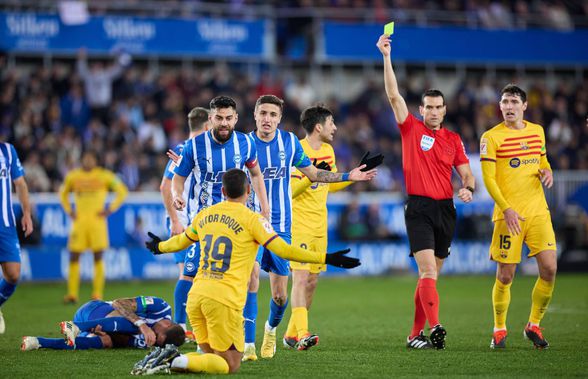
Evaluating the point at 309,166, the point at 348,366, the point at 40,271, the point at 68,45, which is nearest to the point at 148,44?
the point at 68,45

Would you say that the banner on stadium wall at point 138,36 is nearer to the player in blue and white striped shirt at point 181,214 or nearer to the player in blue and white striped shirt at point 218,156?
the player in blue and white striped shirt at point 181,214

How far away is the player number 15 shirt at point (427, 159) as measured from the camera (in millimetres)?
10180

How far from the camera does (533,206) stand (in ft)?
33.5

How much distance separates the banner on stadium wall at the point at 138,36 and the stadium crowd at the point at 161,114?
0.64 meters

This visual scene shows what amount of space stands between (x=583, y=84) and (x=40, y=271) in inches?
751

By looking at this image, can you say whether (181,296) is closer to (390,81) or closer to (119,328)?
(119,328)

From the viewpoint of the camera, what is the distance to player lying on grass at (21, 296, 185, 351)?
9.66 metres

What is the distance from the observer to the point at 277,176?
9.88m

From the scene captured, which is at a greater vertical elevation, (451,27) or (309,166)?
(451,27)

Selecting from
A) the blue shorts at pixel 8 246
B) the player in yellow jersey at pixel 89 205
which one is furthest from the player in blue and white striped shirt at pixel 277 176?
the player in yellow jersey at pixel 89 205

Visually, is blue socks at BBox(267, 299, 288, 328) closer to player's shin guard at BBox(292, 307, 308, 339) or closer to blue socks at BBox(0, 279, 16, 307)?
player's shin guard at BBox(292, 307, 308, 339)

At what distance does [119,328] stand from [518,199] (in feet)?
15.1

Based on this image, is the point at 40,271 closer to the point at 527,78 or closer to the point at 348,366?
the point at 348,366

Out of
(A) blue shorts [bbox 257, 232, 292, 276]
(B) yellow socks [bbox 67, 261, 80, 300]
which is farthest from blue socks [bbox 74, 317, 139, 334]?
(B) yellow socks [bbox 67, 261, 80, 300]
